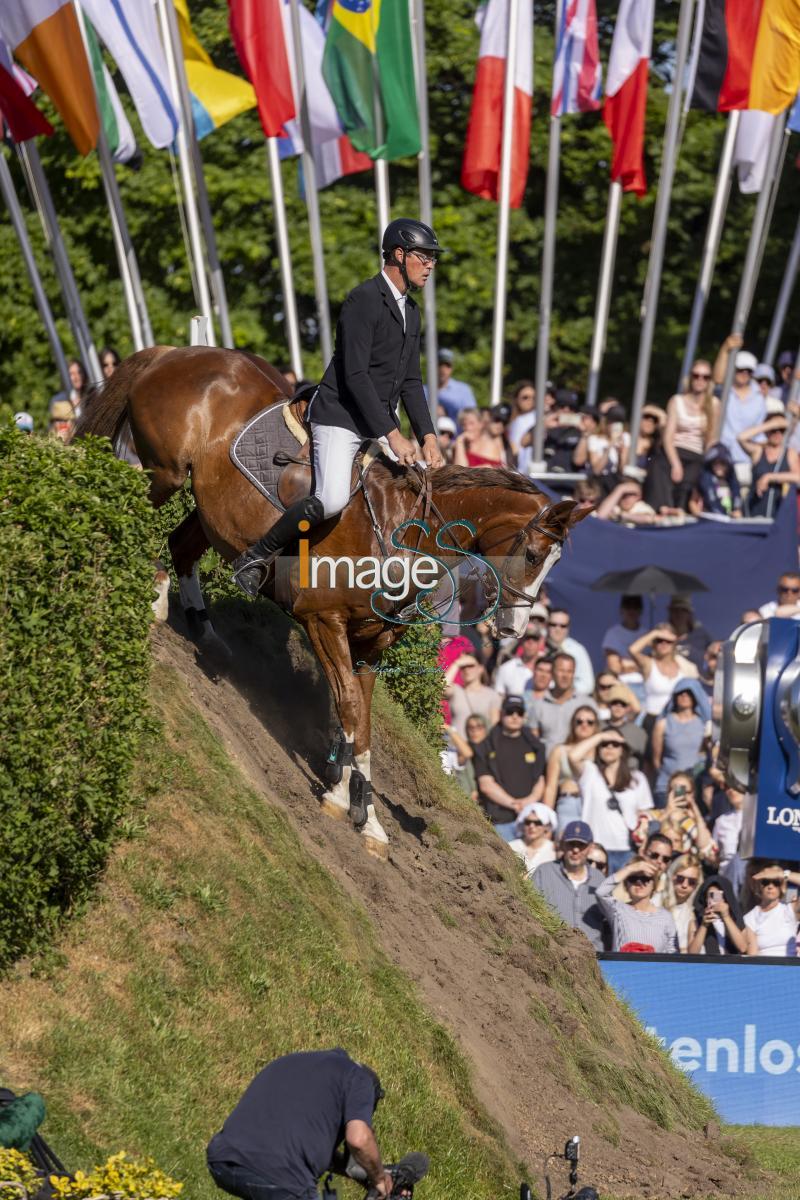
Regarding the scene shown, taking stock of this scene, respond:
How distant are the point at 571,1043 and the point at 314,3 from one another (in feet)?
70.5

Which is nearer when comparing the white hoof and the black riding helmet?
the black riding helmet

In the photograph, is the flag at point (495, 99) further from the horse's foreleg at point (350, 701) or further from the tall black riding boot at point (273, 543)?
the horse's foreleg at point (350, 701)

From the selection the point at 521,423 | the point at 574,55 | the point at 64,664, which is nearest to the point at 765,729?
the point at 521,423

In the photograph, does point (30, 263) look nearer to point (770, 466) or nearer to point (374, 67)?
point (374, 67)

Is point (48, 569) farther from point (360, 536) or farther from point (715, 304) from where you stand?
point (715, 304)

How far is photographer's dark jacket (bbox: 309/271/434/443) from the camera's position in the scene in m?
10.5

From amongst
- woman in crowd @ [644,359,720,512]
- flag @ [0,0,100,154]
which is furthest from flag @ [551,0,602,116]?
flag @ [0,0,100,154]

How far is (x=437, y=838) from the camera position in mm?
12102

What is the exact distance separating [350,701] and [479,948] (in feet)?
5.85

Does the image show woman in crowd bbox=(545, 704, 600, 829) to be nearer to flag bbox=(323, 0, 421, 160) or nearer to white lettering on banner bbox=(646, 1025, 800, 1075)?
white lettering on banner bbox=(646, 1025, 800, 1075)

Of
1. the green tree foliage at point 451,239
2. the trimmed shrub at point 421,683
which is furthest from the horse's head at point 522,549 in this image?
the green tree foliage at point 451,239

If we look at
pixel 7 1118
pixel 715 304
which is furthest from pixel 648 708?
pixel 715 304

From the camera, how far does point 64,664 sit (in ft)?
26.5

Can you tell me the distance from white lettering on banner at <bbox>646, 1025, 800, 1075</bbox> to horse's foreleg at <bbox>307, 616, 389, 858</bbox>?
3579 mm
